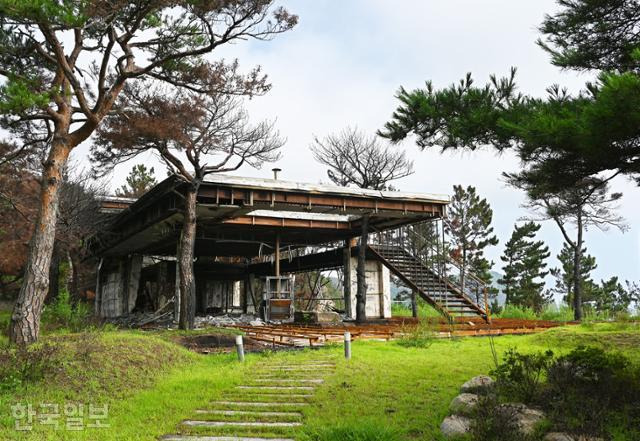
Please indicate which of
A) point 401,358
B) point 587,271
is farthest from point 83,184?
point 587,271

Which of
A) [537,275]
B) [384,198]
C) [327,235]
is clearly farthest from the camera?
[537,275]

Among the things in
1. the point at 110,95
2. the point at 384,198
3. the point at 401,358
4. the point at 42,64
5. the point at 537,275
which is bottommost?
the point at 401,358

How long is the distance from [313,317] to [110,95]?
10881 millimetres

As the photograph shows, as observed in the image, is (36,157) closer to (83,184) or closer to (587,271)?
(83,184)

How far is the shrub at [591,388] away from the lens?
213 inches

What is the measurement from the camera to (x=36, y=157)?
74.5 feet

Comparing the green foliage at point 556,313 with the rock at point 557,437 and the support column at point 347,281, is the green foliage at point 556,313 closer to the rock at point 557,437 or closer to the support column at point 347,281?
the support column at point 347,281

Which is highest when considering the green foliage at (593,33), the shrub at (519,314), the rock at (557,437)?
the green foliage at (593,33)

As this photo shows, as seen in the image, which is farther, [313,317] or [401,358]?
[313,317]

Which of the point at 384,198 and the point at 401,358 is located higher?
the point at 384,198

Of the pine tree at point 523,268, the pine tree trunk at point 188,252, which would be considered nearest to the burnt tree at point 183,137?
the pine tree trunk at point 188,252

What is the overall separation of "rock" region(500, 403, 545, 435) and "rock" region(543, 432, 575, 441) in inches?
6.2

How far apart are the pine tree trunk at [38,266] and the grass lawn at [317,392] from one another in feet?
2.65

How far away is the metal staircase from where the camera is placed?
65.0 ft
